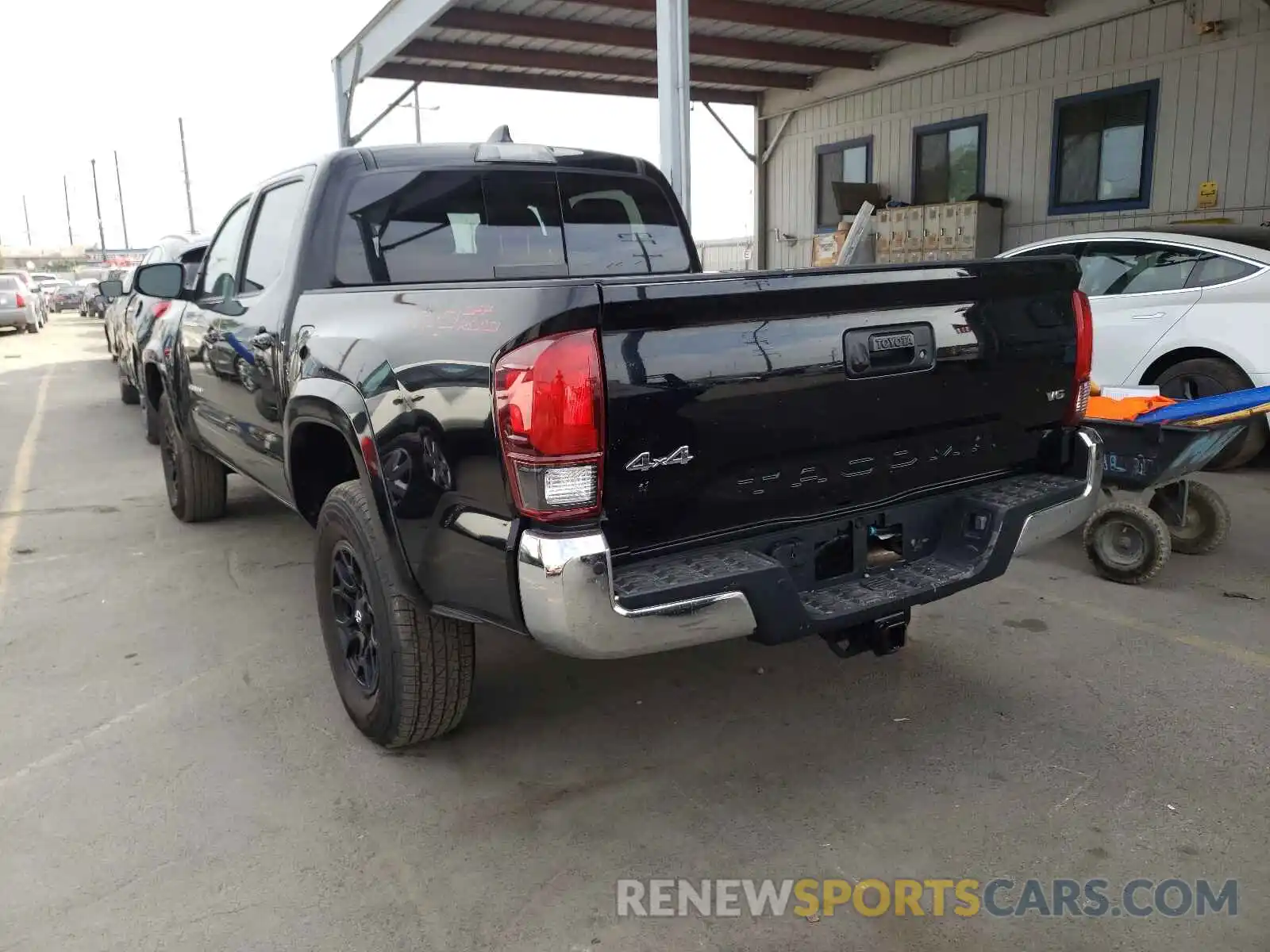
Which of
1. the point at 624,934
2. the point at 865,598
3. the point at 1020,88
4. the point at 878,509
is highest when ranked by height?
the point at 1020,88

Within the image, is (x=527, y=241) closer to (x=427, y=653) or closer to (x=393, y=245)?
(x=393, y=245)

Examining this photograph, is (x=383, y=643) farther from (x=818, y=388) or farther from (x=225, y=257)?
(x=225, y=257)

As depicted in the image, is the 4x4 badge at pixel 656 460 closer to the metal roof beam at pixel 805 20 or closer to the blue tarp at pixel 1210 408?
the blue tarp at pixel 1210 408

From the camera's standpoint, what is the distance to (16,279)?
2634 cm

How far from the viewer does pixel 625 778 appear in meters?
3.18

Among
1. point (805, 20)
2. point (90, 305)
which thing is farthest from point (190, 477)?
point (90, 305)

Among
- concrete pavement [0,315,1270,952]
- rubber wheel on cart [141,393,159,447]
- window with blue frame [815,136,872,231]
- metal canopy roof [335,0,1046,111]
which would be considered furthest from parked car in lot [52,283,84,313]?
concrete pavement [0,315,1270,952]

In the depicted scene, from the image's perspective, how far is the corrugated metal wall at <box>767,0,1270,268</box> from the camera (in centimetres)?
1013

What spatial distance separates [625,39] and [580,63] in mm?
1378

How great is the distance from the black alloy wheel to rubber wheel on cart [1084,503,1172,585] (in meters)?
3.45

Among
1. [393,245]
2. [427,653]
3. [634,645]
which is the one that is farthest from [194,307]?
[634,645]

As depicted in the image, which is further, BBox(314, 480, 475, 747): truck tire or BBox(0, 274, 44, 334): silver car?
BBox(0, 274, 44, 334): silver car

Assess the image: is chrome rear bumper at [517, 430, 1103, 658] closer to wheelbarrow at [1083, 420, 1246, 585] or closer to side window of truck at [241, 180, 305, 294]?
side window of truck at [241, 180, 305, 294]

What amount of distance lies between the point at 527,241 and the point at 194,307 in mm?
2134
